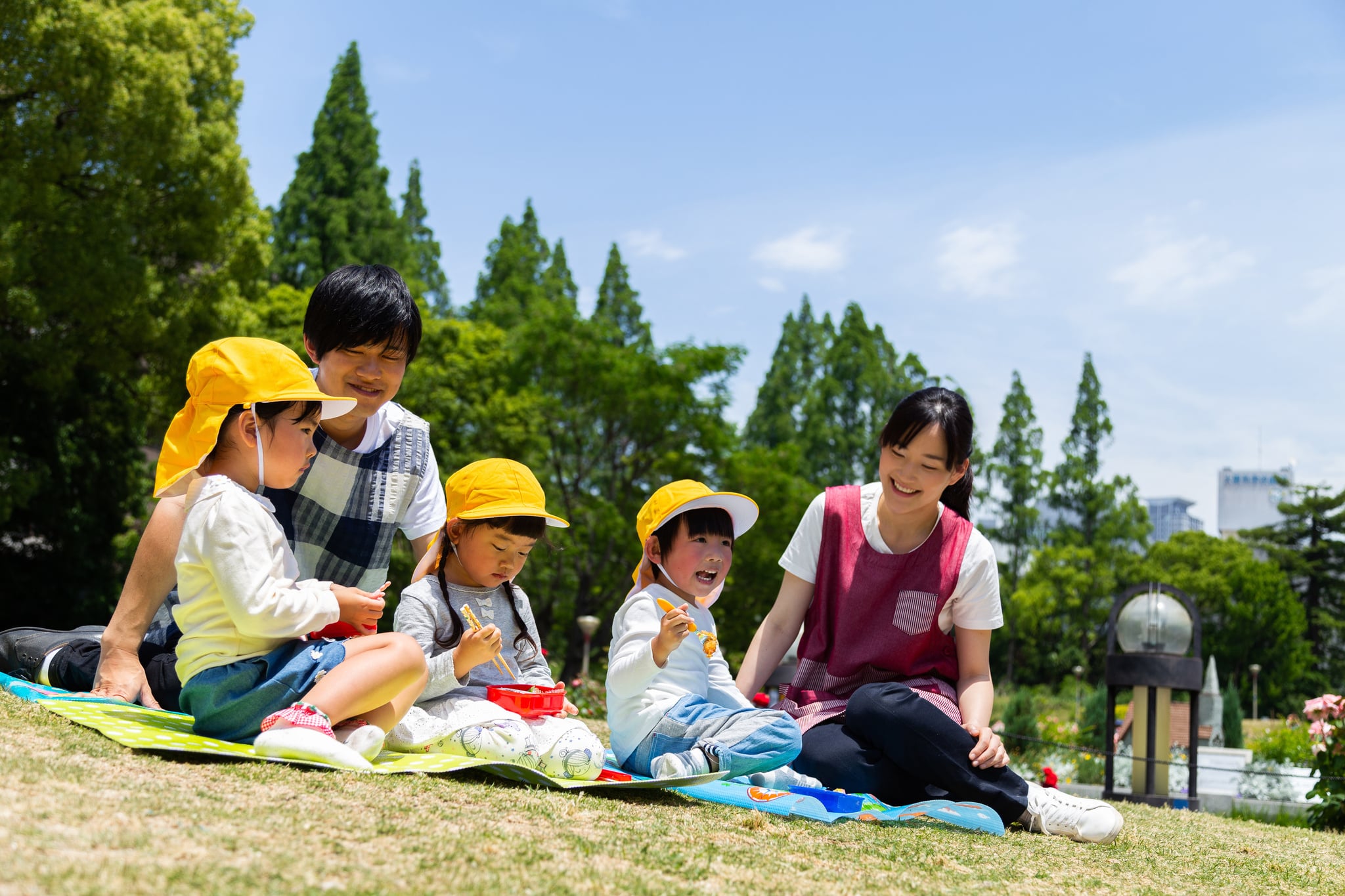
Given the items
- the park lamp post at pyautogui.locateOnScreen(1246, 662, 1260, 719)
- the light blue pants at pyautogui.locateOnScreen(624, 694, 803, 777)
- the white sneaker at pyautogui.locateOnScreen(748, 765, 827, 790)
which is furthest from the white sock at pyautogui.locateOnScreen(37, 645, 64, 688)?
the park lamp post at pyautogui.locateOnScreen(1246, 662, 1260, 719)

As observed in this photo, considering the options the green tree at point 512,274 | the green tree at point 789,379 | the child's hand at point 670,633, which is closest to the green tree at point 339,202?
the green tree at point 512,274

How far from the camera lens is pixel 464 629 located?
3650 millimetres

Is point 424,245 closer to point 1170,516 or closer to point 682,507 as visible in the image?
point 682,507

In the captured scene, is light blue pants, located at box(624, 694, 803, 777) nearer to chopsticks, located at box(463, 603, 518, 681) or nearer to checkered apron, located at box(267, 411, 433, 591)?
chopsticks, located at box(463, 603, 518, 681)

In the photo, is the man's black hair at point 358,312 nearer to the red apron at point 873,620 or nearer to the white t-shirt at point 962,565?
the white t-shirt at point 962,565

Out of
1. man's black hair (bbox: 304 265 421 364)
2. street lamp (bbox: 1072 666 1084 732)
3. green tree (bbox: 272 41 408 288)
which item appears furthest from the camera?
street lamp (bbox: 1072 666 1084 732)

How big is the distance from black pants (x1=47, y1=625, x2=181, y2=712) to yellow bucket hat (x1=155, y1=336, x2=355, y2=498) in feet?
2.88

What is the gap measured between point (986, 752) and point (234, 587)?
7.16ft

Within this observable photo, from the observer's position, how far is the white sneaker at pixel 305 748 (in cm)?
273

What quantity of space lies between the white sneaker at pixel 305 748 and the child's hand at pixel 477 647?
0.61m

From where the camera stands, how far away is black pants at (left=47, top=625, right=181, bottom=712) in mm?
3754

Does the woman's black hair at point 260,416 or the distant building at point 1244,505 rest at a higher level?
the distant building at point 1244,505

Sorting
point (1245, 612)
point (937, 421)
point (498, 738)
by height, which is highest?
point (1245, 612)

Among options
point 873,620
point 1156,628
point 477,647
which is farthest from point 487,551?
point 1156,628
